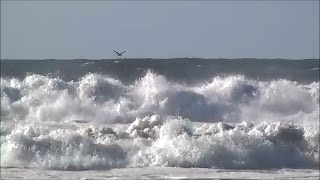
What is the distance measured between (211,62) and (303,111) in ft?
30.9

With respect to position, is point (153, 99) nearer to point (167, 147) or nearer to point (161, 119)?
point (161, 119)

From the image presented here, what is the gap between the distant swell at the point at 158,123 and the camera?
1195cm

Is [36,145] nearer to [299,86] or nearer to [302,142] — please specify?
[302,142]

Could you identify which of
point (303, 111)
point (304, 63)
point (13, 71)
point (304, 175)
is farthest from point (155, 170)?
point (304, 63)

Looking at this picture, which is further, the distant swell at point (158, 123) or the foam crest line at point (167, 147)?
the distant swell at point (158, 123)

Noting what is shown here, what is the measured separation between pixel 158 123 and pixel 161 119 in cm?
27

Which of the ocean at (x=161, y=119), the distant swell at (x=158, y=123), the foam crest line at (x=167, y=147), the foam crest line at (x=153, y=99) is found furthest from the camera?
the foam crest line at (x=153, y=99)

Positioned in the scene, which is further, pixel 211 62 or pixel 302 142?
pixel 211 62

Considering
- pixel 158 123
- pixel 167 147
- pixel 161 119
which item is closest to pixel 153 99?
pixel 161 119

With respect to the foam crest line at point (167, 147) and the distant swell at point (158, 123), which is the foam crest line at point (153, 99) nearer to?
the distant swell at point (158, 123)

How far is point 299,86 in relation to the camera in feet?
65.5

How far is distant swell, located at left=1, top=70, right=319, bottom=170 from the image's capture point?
11953mm

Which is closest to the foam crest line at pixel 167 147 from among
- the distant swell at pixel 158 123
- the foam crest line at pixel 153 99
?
the distant swell at pixel 158 123

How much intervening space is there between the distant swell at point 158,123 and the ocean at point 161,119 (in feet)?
0.10
